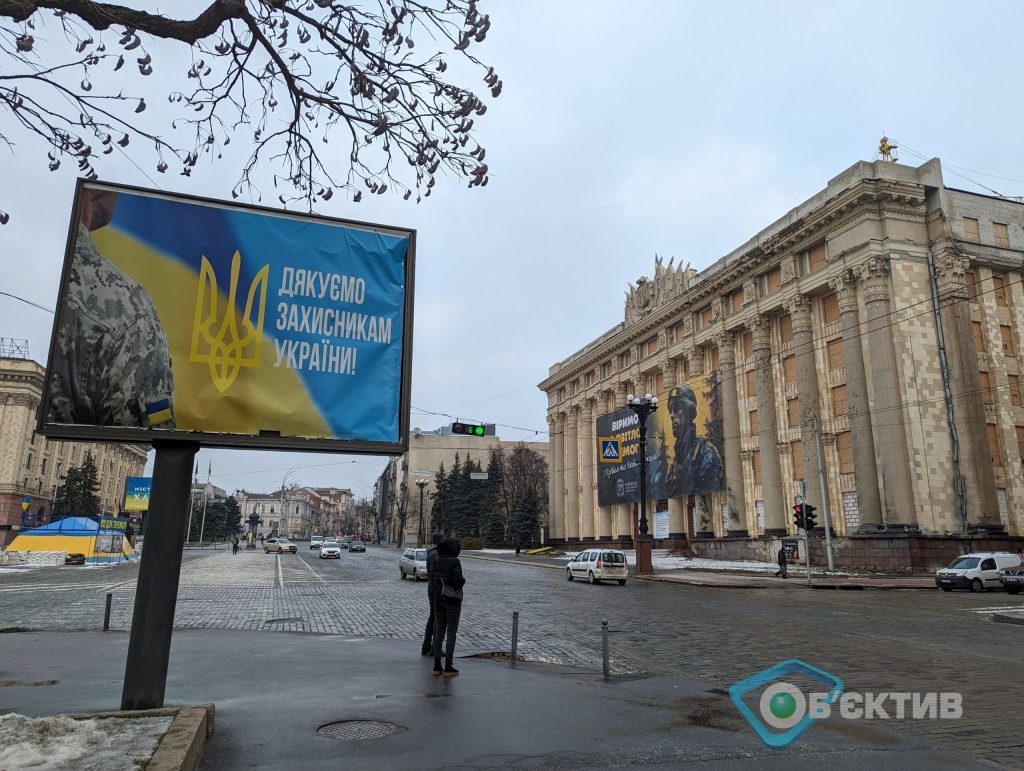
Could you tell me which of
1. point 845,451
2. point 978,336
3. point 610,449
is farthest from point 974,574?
point 610,449

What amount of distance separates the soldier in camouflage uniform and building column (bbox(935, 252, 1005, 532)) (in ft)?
123

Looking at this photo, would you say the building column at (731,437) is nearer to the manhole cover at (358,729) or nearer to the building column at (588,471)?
the building column at (588,471)

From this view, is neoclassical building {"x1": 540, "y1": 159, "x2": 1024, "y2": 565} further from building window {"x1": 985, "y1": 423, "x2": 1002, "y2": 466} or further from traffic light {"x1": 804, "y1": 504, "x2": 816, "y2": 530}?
traffic light {"x1": 804, "y1": 504, "x2": 816, "y2": 530}

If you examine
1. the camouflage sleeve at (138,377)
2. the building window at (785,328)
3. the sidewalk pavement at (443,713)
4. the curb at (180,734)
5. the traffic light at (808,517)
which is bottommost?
the sidewalk pavement at (443,713)

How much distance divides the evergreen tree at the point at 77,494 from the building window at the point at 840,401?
251 feet

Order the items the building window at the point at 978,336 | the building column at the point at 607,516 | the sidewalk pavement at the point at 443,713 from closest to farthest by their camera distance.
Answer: the sidewalk pavement at the point at 443,713 → the building window at the point at 978,336 → the building column at the point at 607,516

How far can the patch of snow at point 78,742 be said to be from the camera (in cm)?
399

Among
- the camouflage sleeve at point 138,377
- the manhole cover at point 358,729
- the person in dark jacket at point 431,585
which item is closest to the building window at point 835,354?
the person in dark jacket at point 431,585

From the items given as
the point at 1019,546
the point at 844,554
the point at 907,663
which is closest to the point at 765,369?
the point at 844,554

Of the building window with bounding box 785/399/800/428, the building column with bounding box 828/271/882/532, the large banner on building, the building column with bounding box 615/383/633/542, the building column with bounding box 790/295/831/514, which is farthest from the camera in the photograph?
the building column with bounding box 615/383/633/542

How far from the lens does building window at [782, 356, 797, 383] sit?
41584mm

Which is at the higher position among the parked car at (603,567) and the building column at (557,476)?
the building column at (557,476)

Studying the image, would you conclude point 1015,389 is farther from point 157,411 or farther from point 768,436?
point 157,411

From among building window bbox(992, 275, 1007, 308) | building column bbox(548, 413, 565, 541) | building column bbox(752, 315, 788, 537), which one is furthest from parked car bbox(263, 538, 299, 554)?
building window bbox(992, 275, 1007, 308)
